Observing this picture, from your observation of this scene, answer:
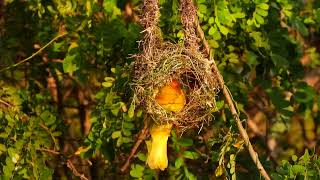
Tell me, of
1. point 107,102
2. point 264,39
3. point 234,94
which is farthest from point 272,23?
point 107,102

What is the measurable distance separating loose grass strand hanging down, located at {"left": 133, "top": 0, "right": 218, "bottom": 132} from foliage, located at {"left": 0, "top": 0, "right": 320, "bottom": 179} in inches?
7.3

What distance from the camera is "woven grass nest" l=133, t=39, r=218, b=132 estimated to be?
108 inches

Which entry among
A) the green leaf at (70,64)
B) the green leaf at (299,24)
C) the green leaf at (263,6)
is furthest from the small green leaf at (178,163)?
the green leaf at (299,24)

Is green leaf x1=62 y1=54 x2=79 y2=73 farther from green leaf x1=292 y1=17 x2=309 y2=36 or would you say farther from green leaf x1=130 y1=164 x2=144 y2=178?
green leaf x1=292 y1=17 x2=309 y2=36

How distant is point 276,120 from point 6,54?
2.03 meters

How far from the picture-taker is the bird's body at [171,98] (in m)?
2.77

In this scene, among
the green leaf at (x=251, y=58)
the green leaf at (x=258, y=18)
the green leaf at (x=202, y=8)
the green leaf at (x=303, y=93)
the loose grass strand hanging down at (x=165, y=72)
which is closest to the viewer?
the loose grass strand hanging down at (x=165, y=72)

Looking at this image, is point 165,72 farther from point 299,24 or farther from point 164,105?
point 299,24

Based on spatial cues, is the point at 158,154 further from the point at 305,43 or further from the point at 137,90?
the point at 305,43

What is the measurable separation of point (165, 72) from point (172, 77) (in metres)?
0.04

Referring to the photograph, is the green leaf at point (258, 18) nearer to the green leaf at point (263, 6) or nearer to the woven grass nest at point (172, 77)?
the green leaf at point (263, 6)

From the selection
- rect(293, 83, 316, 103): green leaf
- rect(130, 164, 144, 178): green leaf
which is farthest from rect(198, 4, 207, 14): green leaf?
rect(293, 83, 316, 103): green leaf

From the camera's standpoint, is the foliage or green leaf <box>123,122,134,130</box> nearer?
the foliage

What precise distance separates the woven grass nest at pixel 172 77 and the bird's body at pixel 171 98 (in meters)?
0.02
